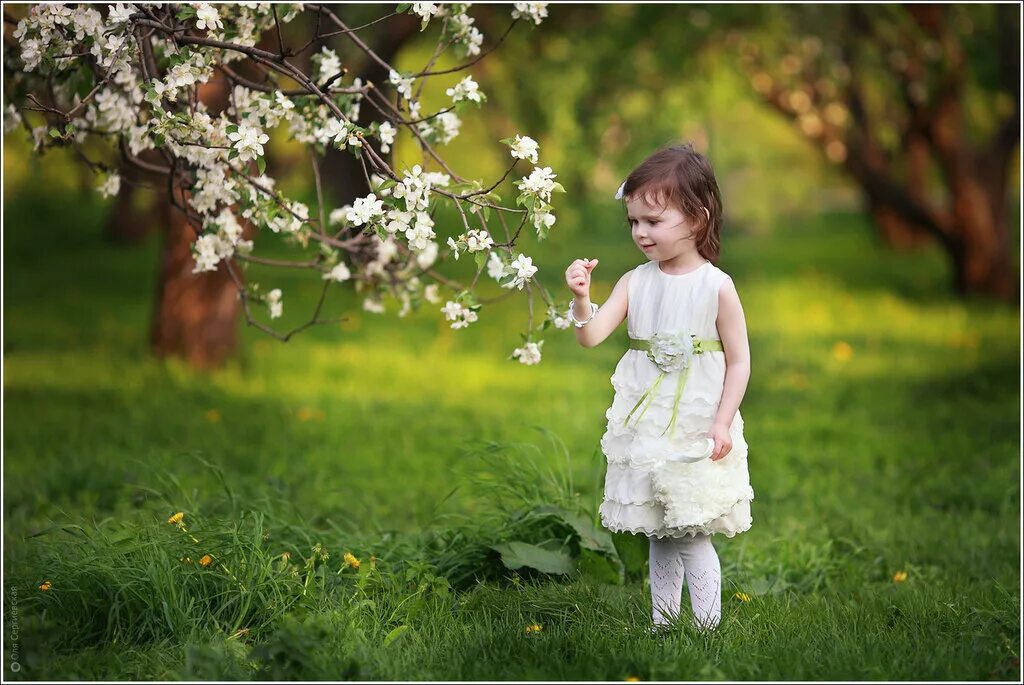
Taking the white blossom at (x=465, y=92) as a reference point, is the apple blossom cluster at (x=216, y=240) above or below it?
below

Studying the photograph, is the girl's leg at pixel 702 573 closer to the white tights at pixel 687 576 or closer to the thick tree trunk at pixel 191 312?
the white tights at pixel 687 576

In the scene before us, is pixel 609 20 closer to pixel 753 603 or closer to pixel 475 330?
pixel 475 330

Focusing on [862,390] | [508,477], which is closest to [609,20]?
[862,390]

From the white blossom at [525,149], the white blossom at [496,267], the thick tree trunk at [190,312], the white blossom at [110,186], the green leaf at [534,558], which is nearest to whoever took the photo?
the white blossom at [525,149]

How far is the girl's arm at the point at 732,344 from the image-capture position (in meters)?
3.48

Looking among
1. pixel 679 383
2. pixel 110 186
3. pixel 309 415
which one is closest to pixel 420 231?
pixel 679 383

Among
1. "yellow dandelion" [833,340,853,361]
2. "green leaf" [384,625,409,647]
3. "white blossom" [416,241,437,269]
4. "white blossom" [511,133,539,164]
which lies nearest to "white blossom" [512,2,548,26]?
"white blossom" [511,133,539,164]

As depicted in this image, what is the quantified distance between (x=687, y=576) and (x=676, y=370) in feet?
2.29

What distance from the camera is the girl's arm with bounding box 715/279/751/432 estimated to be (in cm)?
348

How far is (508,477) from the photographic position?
4.75 m

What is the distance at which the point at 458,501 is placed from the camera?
584 cm

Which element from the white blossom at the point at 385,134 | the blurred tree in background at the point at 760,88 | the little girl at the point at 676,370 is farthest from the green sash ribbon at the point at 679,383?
the blurred tree in background at the point at 760,88

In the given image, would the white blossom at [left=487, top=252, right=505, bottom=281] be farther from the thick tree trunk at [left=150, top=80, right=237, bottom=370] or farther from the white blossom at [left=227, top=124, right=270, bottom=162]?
the thick tree trunk at [left=150, top=80, right=237, bottom=370]

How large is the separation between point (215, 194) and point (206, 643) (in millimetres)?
1635
